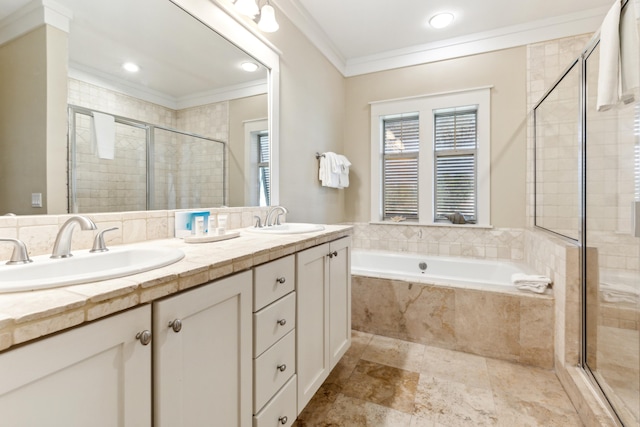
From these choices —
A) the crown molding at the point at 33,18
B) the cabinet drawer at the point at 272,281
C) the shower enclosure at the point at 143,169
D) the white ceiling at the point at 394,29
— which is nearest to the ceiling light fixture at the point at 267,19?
the white ceiling at the point at 394,29

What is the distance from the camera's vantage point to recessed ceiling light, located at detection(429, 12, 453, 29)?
8.50 feet

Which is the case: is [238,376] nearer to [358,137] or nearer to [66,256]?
[66,256]

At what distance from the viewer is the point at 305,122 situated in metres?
2.63

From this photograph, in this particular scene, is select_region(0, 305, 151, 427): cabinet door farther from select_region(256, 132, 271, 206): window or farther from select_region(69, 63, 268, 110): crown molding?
select_region(256, 132, 271, 206): window

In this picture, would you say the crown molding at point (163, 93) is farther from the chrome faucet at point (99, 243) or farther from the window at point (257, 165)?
the chrome faucet at point (99, 243)

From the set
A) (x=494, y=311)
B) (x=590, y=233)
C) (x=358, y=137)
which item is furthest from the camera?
(x=358, y=137)

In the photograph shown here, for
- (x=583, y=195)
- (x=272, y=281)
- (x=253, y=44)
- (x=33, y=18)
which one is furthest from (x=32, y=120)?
(x=583, y=195)

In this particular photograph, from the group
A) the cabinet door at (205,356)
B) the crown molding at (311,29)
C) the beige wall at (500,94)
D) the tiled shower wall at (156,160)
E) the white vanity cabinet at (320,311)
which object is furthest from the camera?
the beige wall at (500,94)

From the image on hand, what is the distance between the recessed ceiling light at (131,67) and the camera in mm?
1233

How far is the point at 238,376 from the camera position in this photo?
0.95m

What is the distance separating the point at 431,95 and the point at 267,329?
2940 millimetres

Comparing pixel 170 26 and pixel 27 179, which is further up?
pixel 170 26

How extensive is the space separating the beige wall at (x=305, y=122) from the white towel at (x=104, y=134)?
1234 millimetres

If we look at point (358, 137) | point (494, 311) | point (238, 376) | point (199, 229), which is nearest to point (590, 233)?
point (494, 311)
